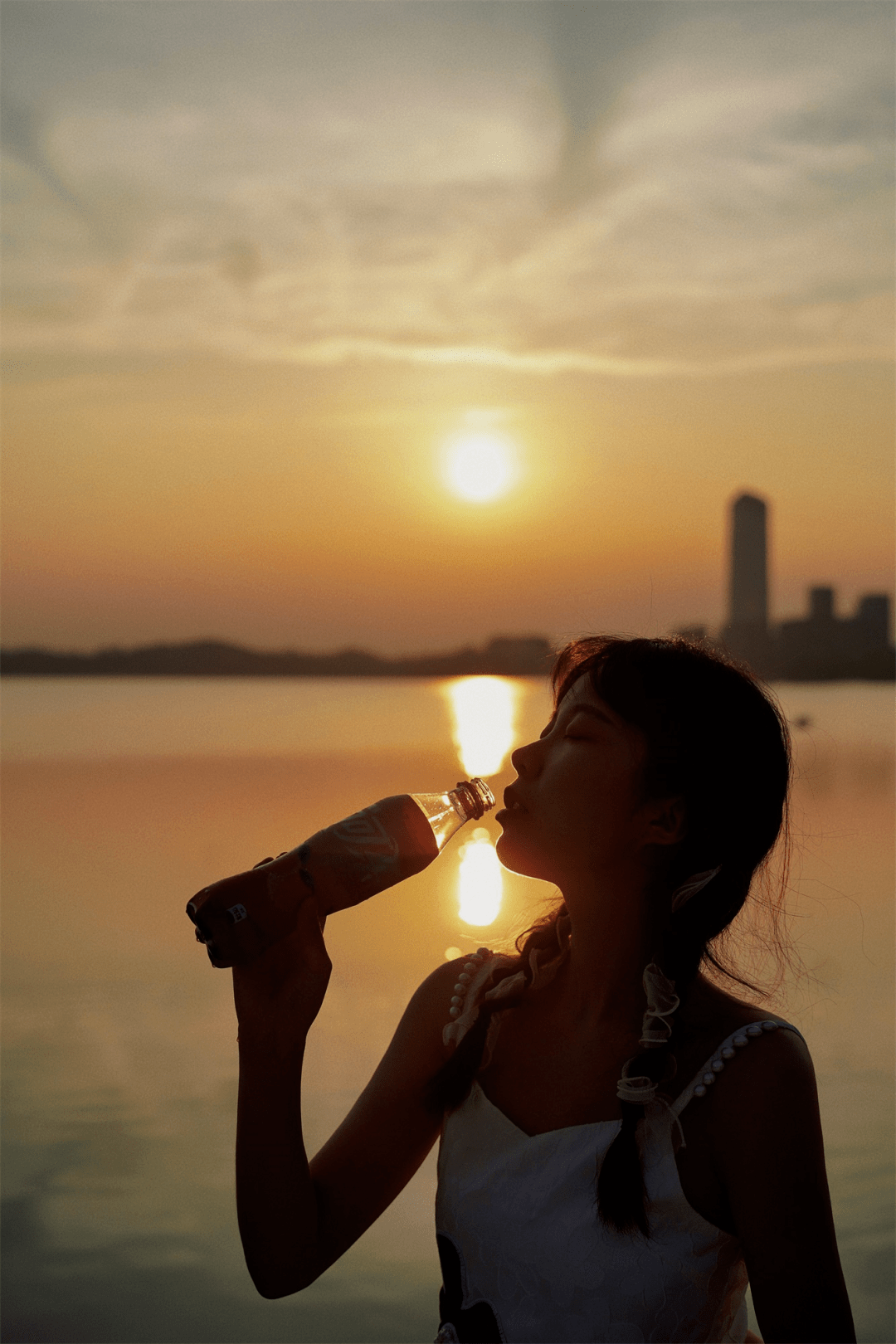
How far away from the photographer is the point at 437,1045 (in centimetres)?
190

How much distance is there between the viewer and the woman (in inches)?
62.0

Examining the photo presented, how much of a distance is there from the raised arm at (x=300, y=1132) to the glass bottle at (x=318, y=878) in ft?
0.15

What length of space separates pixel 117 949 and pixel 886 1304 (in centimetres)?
454

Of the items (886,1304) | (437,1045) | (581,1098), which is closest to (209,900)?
(437,1045)

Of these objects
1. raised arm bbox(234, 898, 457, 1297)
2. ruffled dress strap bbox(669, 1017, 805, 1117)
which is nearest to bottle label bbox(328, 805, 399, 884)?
raised arm bbox(234, 898, 457, 1297)

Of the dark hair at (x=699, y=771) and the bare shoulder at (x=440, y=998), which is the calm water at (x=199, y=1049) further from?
the dark hair at (x=699, y=771)

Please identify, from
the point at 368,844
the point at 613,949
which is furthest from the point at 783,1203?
the point at 368,844

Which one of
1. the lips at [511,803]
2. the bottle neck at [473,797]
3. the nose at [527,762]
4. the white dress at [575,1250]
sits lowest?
the white dress at [575,1250]

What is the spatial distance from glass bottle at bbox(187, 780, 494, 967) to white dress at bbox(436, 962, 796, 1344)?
40 cm

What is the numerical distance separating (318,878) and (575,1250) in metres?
0.62

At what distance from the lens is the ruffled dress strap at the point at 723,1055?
1.59 metres

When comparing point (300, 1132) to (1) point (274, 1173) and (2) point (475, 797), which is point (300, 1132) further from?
(2) point (475, 797)

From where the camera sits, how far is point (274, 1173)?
68.2 inches

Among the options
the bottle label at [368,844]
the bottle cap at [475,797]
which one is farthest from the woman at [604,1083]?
the bottle cap at [475,797]
